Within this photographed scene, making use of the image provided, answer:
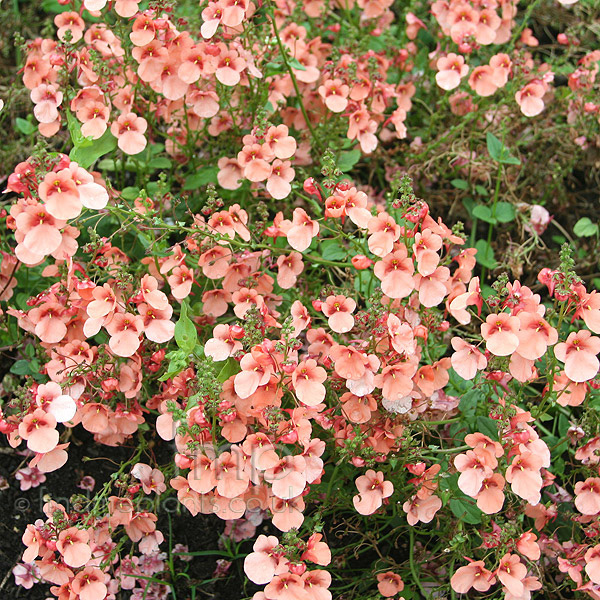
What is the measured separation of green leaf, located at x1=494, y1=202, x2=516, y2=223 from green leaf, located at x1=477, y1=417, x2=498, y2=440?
100 centimetres

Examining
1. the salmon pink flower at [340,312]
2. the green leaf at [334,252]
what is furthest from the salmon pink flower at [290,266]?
the salmon pink flower at [340,312]

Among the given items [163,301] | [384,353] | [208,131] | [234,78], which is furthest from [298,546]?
[208,131]

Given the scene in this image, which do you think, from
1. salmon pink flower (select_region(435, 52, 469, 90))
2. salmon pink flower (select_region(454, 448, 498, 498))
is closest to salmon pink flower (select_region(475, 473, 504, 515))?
salmon pink flower (select_region(454, 448, 498, 498))

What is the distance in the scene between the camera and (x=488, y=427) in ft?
7.27

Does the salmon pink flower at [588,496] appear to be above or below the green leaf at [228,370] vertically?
below

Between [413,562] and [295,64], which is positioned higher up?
[295,64]

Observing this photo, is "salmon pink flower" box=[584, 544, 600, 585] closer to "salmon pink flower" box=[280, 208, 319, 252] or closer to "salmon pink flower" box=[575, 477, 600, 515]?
"salmon pink flower" box=[575, 477, 600, 515]

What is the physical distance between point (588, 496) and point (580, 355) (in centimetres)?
45

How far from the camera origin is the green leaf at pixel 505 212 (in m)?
2.98

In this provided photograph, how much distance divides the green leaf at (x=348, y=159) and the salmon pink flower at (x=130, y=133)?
2.39 ft

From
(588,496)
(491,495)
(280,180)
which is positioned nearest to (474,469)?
(491,495)

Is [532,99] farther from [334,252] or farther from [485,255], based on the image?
[334,252]

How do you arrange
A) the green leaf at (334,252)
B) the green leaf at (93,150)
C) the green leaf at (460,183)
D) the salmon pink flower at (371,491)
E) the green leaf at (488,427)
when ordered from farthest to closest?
the green leaf at (460,183), the green leaf at (334,252), the green leaf at (93,150), the green leaf at (488,427), the salmon pink flower at (371,491)

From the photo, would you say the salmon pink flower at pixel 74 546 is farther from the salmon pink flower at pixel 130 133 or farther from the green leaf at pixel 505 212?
the green leaf at pixel 505 212
